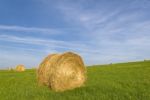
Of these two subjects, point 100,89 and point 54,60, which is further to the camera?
point 54,60

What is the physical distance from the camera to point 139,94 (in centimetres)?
1455

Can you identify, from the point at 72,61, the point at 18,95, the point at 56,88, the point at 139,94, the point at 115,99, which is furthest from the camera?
the point at 72,61

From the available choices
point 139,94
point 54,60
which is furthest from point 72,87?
point 139,94

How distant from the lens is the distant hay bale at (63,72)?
64.1ft

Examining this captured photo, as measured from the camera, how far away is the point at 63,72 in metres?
20.0

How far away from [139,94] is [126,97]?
95cm

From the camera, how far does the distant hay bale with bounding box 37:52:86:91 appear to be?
770 inches

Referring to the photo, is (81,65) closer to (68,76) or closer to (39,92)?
(68,76)

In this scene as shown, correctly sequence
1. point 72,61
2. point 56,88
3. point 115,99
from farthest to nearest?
point 72,61 < point 56,88 < point 115,99

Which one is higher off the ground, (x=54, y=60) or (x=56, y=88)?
(x=54, y=60)

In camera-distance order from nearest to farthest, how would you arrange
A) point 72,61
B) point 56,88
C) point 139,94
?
point 139,94 < point 56,88 < point 72,61

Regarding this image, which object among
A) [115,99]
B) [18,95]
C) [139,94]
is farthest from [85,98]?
[18,95]

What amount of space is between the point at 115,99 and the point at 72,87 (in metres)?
7.07

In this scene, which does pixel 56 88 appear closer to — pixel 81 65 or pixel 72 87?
pixel 72 87
